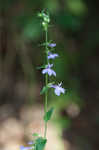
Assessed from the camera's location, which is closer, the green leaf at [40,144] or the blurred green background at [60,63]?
the green leaf at [40,144]

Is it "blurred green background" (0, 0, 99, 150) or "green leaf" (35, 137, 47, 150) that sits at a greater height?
"blurred green background" (0, 0, 99, 150)

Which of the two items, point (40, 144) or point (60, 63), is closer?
point (40, 144)

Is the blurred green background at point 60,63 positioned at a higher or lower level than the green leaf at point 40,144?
higher

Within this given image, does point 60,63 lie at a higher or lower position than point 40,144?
higher

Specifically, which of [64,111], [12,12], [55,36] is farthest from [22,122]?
[12,12]

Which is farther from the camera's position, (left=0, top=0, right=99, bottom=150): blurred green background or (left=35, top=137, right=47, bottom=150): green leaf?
(left=0, top=0, right=99, bottom=150): blurred green background

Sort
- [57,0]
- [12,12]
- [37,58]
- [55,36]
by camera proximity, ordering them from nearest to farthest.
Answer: [57,0] → [55,36] → [12,12] → [37,58]

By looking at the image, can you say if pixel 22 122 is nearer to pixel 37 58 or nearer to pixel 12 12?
pixel 37 58

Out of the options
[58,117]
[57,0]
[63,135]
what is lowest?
[63,135]
